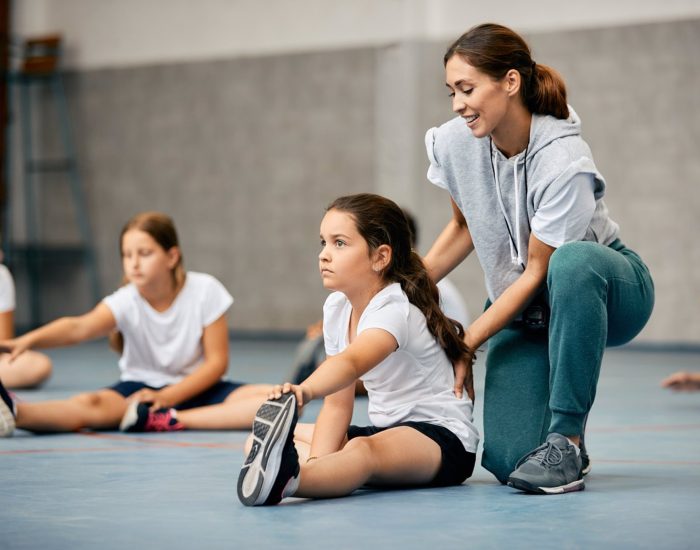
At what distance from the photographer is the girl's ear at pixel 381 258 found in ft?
7.24

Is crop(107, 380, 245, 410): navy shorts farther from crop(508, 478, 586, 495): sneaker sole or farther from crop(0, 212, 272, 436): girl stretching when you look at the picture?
crop(508, 478, 586, 495): sneaker sole

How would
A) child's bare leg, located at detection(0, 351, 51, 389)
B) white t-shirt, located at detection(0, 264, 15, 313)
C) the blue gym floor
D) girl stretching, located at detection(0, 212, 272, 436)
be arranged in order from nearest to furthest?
the blue gym floor
girl stretching, located at detection(0, 212, 272, 436)
white t-shirt, located at detection(0, 264, 15, 313)
child's bare leg, located at detection(0, 351, 51, 389)

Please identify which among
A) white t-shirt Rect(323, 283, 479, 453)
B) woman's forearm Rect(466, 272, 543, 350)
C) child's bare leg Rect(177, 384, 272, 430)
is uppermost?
woman's forearm Rect(466, 272, 543, 350)

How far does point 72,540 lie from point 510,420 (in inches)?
39.7

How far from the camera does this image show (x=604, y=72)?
735 centimetres

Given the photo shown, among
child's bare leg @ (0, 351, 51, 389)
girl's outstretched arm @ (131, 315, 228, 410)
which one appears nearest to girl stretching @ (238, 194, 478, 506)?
girl's outstretched arm @ (131, 315, 228, 410)

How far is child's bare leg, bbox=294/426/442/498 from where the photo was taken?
198 cm

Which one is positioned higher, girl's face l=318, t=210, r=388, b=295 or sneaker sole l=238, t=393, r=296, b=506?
girl's face l=318, t=210, r=388, b=295

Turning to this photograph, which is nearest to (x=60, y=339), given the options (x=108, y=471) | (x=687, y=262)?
(x=108, y=471)

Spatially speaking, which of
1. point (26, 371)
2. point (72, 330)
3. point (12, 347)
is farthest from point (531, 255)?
point (26, 371)

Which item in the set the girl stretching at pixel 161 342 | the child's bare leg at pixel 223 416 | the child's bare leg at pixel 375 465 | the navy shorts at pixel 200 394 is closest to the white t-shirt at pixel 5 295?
the girl stretching at pixel 161 342

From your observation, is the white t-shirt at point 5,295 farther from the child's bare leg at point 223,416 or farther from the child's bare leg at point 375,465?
the child's bare leg at point 375,465

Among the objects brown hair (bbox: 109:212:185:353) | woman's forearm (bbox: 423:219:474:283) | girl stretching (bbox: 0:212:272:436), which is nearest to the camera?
woman's forearm (bbox: 423:219:474:283)

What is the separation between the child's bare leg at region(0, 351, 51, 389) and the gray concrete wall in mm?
3944
